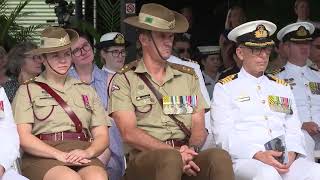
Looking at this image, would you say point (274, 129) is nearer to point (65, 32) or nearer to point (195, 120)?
point (195, 120)

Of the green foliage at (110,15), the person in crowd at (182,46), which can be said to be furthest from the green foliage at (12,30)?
the person in crowd at (182,46)

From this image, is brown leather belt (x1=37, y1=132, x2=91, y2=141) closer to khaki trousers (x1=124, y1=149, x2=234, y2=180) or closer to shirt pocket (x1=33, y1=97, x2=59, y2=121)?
shirt pocket (x1=33, y1=97, x2=59, y2=121)

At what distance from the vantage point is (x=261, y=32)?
5.30 m

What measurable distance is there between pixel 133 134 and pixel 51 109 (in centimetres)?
55

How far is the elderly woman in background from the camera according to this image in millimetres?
6335

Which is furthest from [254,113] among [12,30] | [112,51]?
[12,30]

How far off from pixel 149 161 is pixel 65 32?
1062 mm

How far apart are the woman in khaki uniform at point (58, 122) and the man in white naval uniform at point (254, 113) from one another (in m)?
0.81

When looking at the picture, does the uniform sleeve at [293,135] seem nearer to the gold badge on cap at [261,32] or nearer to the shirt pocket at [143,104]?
the gold badge on cap at [261,32]

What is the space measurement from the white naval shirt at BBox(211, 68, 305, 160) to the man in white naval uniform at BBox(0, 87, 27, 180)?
53.9 inches

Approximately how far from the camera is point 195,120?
17.1ft

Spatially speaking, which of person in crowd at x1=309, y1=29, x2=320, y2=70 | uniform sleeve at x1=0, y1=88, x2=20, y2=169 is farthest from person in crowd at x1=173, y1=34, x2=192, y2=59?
uniform sleeve at x1=0, y1=88, x2=20, y2=169

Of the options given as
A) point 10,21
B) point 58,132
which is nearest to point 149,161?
point 58,132

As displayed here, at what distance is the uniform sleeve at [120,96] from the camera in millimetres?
5086
